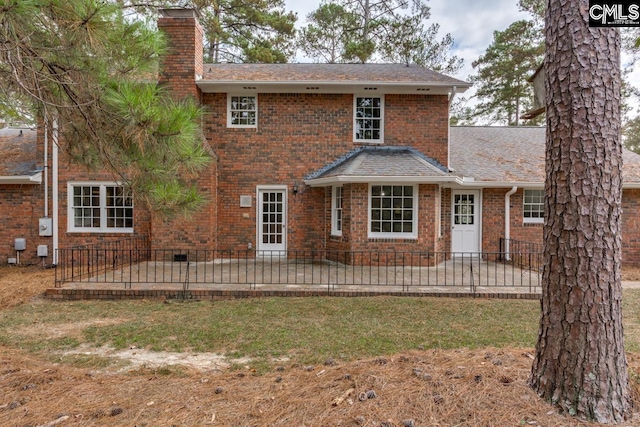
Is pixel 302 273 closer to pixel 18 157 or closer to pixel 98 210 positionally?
pixel 98 210

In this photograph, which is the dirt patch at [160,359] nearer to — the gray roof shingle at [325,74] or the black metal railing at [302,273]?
the black metal railing at [302,273]

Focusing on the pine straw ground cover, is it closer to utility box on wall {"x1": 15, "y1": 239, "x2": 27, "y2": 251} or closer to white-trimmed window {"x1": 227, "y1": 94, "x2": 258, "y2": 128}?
white-trimmed window {"x1": 227, "y1": 94, "x2": 258, "y2": 128}

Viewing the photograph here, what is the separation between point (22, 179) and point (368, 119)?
10.2 meters

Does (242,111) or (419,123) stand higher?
(242,111)

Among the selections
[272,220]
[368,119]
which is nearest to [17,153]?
[272,220]

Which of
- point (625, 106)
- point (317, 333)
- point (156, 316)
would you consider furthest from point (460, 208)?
point (625, 106)

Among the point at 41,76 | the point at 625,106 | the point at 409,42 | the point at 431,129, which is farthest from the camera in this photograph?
the point at 625,106

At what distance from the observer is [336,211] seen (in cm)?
1088

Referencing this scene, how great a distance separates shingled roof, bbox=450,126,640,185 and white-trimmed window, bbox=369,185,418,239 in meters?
2.15

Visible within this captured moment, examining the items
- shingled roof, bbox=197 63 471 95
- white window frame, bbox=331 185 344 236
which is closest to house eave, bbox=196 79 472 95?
shingled roof, bbox=197 63 471 95

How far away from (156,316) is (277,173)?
20.5 ft

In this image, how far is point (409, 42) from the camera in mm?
18859

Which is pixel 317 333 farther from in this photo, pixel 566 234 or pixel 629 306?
pixel 629 306

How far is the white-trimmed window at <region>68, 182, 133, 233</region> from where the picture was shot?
11.0m
